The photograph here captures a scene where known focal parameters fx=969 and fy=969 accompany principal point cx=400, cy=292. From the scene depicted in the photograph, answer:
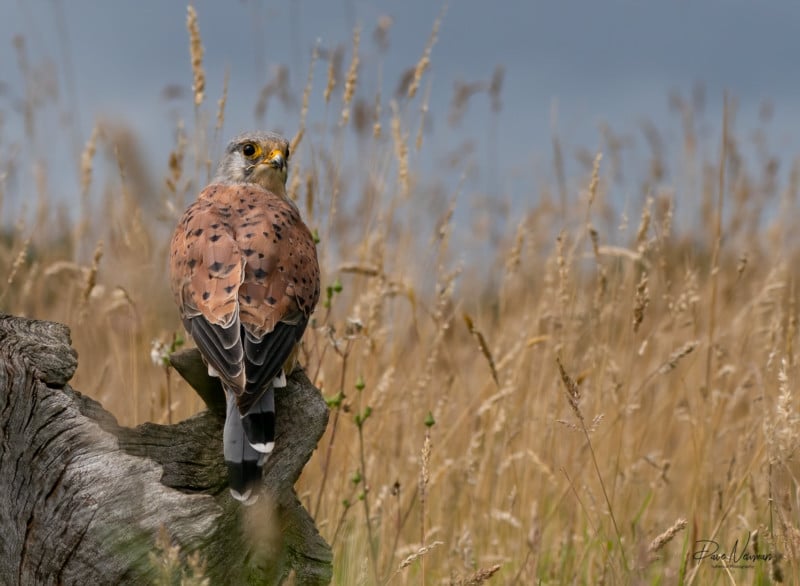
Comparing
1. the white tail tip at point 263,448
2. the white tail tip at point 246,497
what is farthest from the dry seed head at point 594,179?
the white tail tip at point 246,497

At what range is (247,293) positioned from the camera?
10.1ft

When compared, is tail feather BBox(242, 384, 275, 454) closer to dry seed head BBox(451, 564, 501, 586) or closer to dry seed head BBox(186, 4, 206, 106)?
dry seed head BBox(451, 564, 501, 586)

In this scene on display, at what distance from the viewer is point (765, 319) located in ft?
18.7

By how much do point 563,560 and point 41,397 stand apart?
7.77 ft

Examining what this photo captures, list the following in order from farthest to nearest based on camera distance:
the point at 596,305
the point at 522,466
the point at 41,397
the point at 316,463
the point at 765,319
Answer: the point at 765,319 → the point at 522,466 → the point at 316,463 → the point at 596,305 → the point at 41,397

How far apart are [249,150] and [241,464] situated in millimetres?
1770

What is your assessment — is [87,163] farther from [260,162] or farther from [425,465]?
[425,465]

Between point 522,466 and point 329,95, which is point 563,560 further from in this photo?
point 329,95

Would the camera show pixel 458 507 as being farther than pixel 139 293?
No

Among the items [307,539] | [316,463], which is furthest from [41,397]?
[316,463]

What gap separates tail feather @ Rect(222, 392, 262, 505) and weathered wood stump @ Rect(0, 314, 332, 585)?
0.26ft

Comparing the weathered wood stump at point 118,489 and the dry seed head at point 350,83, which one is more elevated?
the dry seed head at point 350,83

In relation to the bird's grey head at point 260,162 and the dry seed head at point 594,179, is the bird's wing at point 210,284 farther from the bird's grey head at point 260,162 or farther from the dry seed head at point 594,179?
the dry seed head at point 594,179

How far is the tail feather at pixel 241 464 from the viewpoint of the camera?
2596mm
